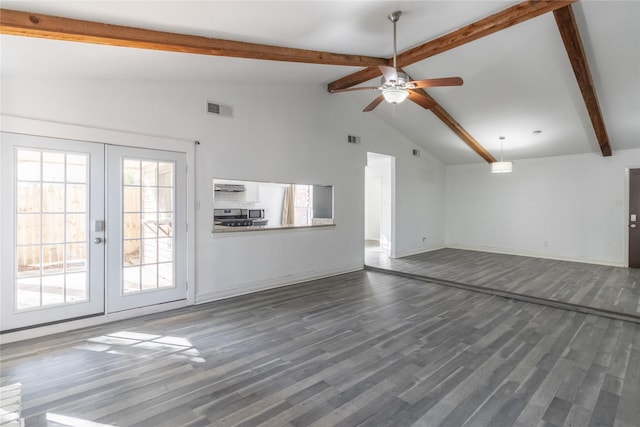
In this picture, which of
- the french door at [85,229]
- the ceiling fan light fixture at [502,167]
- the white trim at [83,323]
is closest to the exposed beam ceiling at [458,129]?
the ceiling fan light fixture at [502,167]

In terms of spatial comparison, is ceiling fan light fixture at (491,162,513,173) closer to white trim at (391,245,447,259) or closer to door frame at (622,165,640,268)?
door frame at (622,165,640,268)

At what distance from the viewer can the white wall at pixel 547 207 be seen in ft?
21.9

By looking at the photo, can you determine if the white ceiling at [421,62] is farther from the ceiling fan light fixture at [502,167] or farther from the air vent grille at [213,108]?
the ceiling fan light fixture at [502,167]

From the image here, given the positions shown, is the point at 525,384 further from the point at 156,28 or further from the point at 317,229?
the point at 156,28

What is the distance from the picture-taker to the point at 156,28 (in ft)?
8.98

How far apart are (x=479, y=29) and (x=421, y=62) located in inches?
45.7

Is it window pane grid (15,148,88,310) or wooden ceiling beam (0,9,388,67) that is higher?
wooden ceiling beam (0,9,388,67)

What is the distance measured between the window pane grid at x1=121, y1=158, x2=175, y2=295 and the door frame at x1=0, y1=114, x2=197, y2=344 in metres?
0.22

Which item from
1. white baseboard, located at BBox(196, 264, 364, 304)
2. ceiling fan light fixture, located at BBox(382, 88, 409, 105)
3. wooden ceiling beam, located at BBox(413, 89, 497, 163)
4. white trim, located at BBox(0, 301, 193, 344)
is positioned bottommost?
white trim, located at BBox(0, 301, 193, 344)

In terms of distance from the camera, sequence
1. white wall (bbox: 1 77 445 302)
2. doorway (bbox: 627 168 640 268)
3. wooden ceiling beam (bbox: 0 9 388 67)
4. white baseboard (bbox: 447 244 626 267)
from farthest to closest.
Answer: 1. white baseboard (bbox: 447 244 626 267)
2. doorway (bbox: 627 168 640 268)
3. white wall (bbox: 1 77 445 302)
4. wooden ceiling beam (bbox: 0 9 388 67)

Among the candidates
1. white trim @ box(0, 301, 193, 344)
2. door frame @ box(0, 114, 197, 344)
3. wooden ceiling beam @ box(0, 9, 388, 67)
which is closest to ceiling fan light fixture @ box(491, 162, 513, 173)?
wooden ceiling beam @ box(0, 9, 388, 67)

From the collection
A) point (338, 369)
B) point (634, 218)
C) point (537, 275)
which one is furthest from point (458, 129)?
point (338, 369)

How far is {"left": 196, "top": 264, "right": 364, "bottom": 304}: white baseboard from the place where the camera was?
4.40m

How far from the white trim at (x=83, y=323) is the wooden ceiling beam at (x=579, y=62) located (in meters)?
5.69
